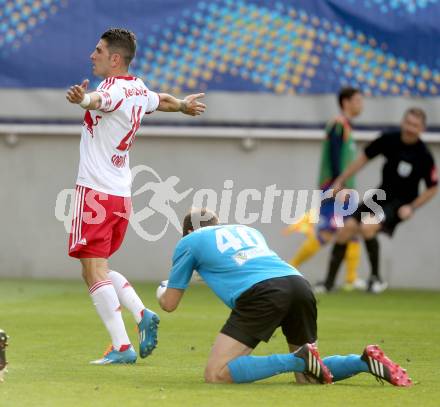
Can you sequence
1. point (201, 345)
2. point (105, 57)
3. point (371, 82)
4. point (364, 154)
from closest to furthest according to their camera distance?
point (105, 57) < point (201, 345) < point (364, 154) < point (371, 82)

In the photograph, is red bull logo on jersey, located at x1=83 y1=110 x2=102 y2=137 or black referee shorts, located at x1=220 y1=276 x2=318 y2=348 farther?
red bull logo on jersey, located at x1=83 y1=110 x2=102 y2=137

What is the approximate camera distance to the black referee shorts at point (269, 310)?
6.72 meters

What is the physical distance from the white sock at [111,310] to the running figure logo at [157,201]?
736 cm

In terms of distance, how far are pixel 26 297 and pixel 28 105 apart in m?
3.24

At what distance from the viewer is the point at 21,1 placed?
1528cm

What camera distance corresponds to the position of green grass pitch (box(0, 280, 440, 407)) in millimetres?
6172

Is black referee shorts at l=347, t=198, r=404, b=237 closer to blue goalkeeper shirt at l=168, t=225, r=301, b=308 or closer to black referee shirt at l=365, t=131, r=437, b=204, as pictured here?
black referee shirt at l=365, t=131, r=437, b=204

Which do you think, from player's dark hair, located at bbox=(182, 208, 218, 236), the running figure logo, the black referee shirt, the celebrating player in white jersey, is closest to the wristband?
the celebrating player in white jersey

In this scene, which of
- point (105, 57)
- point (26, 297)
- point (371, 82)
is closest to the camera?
point (105, 57)

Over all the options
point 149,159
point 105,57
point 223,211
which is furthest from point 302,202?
point 105,57

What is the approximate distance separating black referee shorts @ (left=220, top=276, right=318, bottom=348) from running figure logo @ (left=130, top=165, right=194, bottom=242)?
8441 millimetres

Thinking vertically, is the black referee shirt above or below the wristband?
below

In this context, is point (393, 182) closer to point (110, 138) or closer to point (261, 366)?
point (110, 138)

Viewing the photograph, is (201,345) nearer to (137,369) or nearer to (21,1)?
(137,369)
